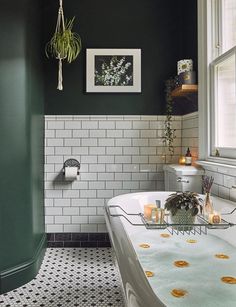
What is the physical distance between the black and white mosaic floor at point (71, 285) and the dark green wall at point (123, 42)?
163 centimetres

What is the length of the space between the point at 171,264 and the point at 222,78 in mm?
1648

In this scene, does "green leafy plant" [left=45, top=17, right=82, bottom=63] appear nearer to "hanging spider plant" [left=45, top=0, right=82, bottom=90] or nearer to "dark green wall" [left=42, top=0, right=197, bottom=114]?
"hanging spider plant" [left=45, top=0, right=82, bottom=90]

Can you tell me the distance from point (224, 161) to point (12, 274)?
198cm

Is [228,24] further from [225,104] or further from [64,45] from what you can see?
[64,45]

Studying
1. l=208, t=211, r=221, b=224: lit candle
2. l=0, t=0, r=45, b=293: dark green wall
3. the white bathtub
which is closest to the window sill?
the white bathtub

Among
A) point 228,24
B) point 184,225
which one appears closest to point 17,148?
point 184,225

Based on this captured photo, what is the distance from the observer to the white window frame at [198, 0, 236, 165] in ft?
8.52

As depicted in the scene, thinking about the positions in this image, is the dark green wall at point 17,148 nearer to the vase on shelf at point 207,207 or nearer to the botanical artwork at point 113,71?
the botanical artwork at point 113,71

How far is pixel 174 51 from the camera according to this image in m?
3.35

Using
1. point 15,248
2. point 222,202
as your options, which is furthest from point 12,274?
point 222,202

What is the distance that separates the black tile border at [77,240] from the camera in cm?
327

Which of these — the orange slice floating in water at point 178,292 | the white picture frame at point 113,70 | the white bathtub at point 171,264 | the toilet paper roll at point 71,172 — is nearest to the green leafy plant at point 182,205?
the white bathtub at point 171,264

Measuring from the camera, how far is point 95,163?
3.30 metres

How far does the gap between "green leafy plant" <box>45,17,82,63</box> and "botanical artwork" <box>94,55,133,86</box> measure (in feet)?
0.97
